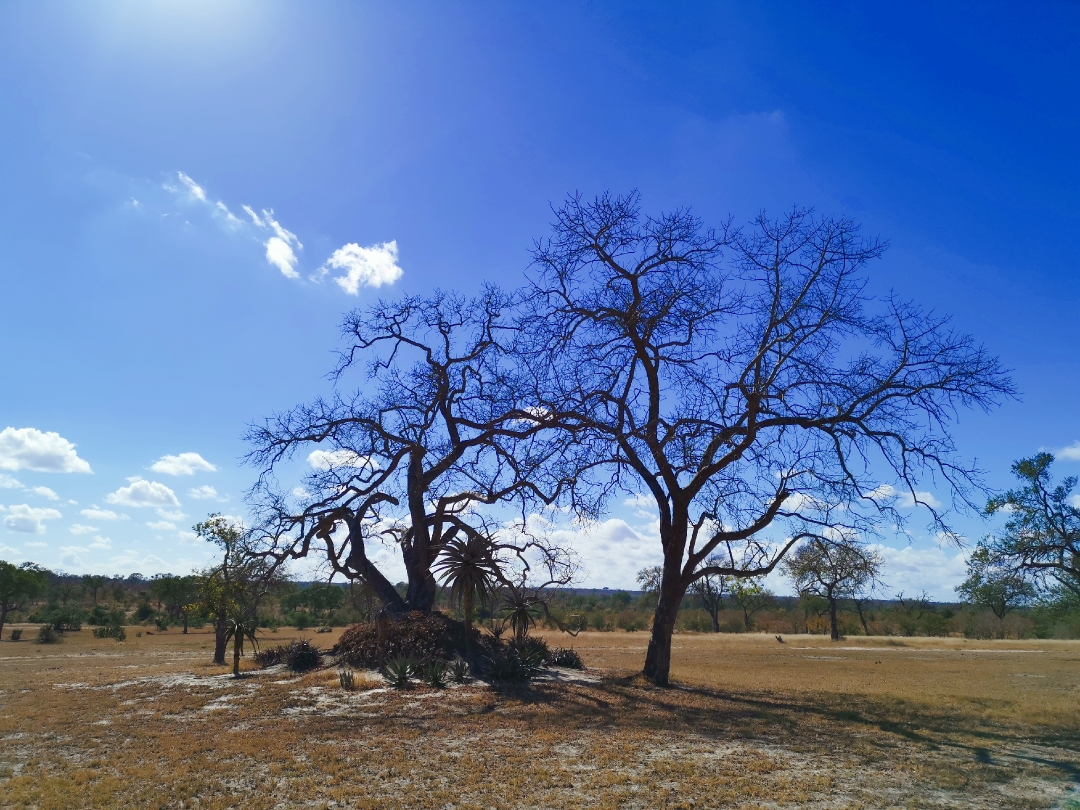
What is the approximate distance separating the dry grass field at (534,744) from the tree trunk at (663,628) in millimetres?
772

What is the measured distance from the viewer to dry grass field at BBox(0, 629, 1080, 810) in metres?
8.02

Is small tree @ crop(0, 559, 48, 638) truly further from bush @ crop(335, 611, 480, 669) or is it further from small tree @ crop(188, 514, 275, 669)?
bush @ crop(335, 611, 480, 669)

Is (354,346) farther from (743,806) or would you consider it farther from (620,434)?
(743,806)

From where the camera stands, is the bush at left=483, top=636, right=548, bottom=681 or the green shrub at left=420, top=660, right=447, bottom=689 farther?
the bush at left=483, top=636, right=548, bottom=681

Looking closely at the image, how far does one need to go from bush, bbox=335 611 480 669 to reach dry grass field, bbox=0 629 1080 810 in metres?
1.51

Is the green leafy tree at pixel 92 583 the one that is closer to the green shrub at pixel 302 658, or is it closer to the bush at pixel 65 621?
the bush at pixel 65 621

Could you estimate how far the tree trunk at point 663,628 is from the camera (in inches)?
699

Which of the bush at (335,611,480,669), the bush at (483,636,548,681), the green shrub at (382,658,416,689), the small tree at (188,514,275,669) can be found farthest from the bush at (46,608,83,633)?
the green shrub at (382,658,416,689)

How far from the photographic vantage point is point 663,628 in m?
18.0

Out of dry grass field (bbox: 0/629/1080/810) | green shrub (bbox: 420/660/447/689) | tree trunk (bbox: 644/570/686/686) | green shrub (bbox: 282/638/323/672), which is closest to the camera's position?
dry grass field (bbox: 0/629/1080/810)

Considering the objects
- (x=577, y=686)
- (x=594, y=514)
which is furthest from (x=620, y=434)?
(x=577, y=686)

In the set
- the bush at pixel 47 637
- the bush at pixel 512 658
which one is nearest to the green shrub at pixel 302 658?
the bush at pixel 512 658

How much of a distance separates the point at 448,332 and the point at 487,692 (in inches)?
457

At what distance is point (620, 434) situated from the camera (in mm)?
16766
